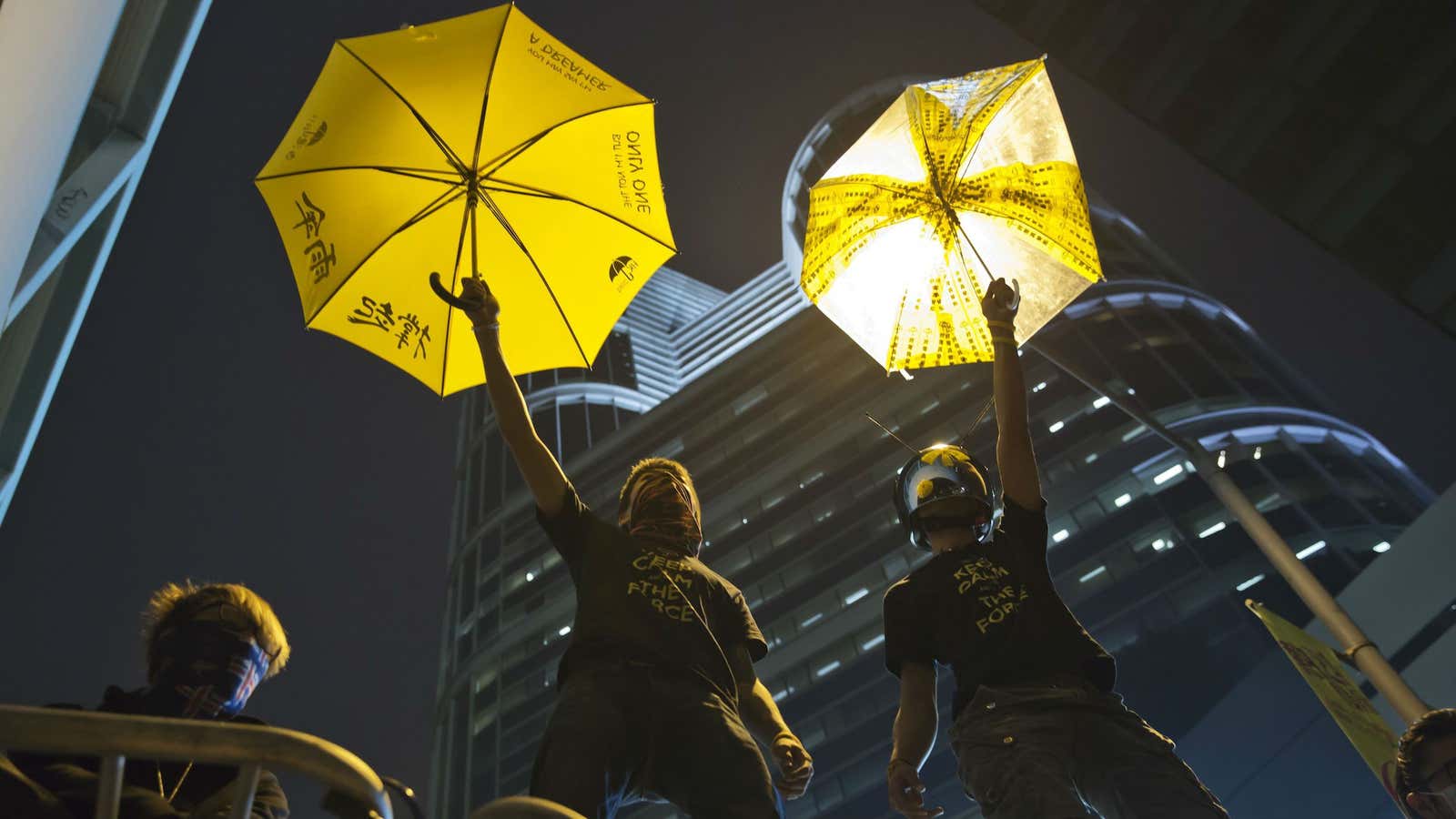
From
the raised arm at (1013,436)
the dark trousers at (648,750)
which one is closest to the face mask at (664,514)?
the dark trousers at (648,750)

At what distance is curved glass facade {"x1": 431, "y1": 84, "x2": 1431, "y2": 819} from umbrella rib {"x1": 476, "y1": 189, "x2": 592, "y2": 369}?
32.8m

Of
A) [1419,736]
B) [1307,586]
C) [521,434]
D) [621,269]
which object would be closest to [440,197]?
[621,269]

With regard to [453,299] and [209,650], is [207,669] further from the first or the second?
[453,299]

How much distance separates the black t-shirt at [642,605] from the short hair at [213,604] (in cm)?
98

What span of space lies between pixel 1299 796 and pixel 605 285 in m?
25.7

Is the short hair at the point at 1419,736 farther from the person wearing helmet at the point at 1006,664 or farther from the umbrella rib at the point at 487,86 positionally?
the umbrella rib at the point at 487,86

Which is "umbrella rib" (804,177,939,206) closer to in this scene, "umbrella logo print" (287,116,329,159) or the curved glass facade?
"umbrella logo print" (287,116,329,159)

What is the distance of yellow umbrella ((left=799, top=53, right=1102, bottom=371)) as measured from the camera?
6258 mm

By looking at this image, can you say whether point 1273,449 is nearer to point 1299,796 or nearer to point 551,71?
point 1299,796

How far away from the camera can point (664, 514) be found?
14.9 feet

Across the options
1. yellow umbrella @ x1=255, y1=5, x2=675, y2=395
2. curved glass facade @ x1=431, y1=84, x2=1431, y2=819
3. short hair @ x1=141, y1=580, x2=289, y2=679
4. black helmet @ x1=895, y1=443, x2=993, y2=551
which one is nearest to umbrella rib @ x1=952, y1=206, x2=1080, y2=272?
black helmet @ x1=895, y1=443, x2=993, y2=551

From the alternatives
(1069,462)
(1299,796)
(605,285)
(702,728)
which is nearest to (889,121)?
(605,285)

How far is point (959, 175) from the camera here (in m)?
6.32

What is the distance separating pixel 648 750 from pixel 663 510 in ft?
4.09
